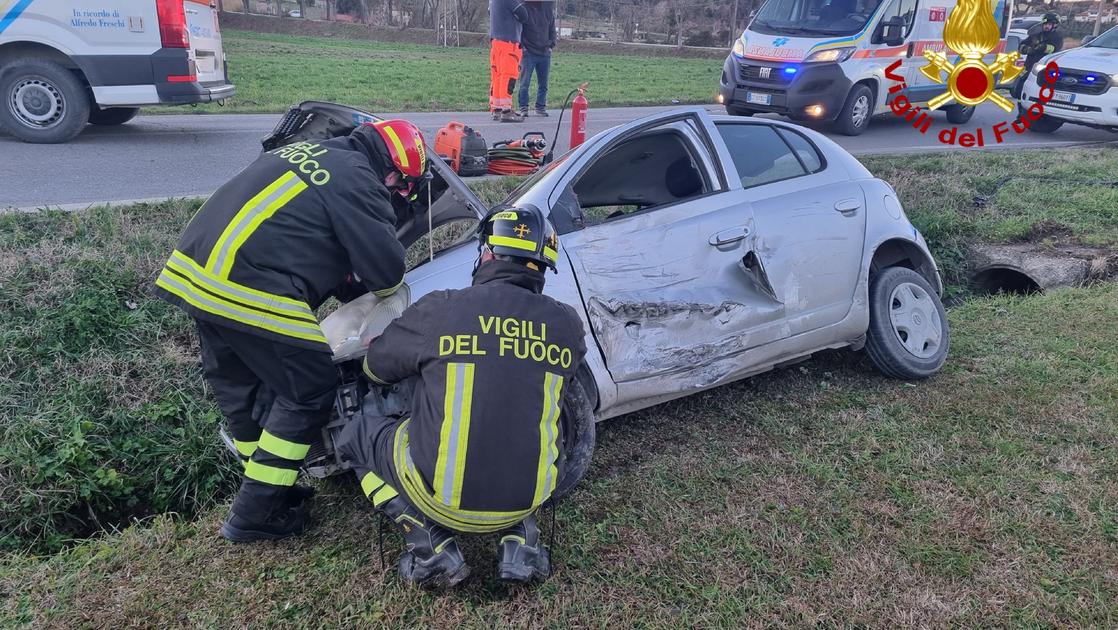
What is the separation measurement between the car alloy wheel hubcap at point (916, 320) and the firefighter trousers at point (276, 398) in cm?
309

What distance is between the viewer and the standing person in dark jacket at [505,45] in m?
10.8

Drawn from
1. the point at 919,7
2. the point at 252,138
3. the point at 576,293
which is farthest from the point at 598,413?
the point at 919,7

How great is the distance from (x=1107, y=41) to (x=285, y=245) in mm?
13211

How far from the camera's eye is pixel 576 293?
331 cm

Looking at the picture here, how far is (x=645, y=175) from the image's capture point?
432cm

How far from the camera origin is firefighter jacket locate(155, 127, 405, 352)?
2756 millimetres

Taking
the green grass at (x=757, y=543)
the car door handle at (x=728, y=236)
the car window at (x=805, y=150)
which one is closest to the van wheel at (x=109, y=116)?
the green grass at (x=757, y=543)

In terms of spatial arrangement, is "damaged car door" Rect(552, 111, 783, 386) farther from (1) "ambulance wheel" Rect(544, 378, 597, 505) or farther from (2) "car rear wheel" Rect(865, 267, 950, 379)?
(2) "car rear wheel" Rect(865, 267, 950, 379)

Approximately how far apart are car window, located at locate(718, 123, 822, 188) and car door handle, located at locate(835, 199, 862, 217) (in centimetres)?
26

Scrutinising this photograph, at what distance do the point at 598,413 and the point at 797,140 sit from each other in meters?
2.09

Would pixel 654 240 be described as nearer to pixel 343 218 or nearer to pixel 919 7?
pixel 343 218

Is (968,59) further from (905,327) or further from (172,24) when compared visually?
(172,24)

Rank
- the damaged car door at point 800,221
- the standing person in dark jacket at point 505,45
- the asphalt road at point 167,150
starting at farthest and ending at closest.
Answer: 1. the standing person in dark jacket at point 505,45
2. the asphalt road at point 167,150
3. the damaged car door at point 800,221

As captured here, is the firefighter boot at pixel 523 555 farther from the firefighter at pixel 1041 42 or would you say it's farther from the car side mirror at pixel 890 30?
the firefighter at pixel 1041 42
